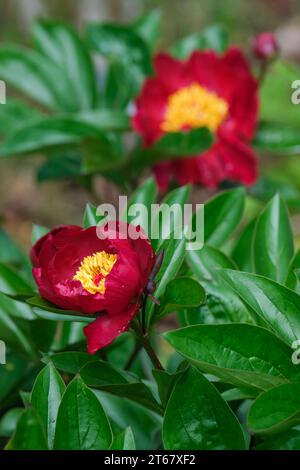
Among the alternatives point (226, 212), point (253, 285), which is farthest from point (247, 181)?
point (253, 285)

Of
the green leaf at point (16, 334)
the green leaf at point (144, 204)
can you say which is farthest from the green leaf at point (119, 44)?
the green leaf at point (16, 334)

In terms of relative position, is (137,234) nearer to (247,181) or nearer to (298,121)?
(247,181)

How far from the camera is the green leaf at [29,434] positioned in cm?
55

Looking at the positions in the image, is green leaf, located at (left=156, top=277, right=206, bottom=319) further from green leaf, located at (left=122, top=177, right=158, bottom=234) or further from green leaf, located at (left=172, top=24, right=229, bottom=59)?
green leaf, located at (left=172, top=24, right=229, bottom=59)

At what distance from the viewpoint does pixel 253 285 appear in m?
0.64

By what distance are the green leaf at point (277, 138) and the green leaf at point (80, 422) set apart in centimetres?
65

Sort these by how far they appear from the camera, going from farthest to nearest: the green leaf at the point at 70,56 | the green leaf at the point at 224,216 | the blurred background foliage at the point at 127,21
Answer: the blurred background foliage at the point at 127,21
the green leaf at the point at 70,56
the green leaf at the point at 224,216

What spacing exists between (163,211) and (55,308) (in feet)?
0.55

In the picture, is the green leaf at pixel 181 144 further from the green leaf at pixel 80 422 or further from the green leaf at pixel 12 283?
the green leaf at pixel 80 422

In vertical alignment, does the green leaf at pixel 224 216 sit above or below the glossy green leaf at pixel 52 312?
above

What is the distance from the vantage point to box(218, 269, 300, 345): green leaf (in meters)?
0.64

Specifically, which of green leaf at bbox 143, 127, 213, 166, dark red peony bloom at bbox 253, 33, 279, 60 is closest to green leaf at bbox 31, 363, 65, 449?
green leaf at bbox 143, 127, 213, 166

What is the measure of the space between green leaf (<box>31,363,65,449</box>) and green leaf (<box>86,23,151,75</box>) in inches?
27.8

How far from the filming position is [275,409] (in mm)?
580
